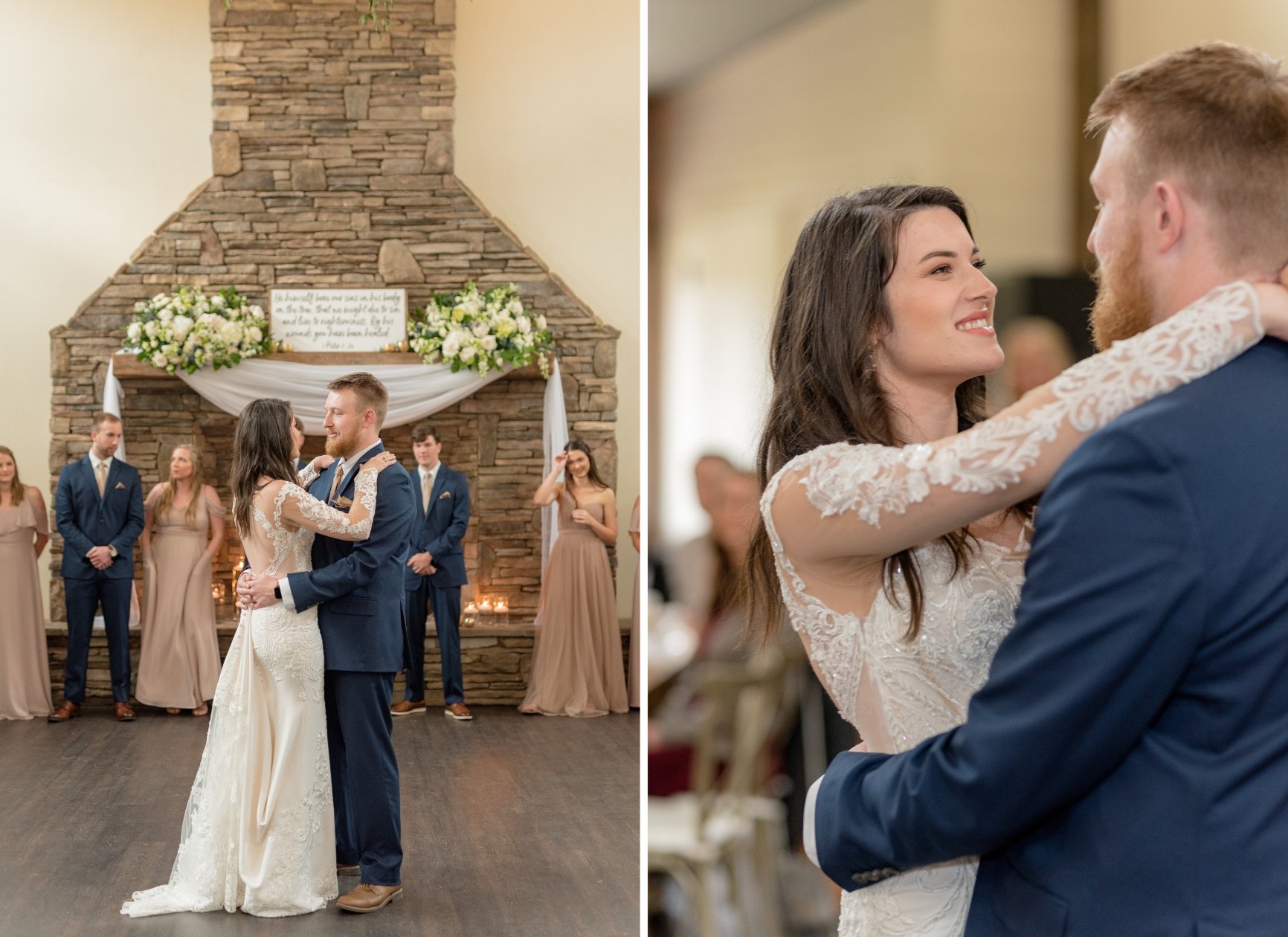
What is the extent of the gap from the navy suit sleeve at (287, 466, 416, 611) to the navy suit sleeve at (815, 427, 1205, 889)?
315 centimetres

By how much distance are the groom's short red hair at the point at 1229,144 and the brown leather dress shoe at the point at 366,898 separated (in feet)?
12.1

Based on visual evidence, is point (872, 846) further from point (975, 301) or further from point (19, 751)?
point (19, 751)

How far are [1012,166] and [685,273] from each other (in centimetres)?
76

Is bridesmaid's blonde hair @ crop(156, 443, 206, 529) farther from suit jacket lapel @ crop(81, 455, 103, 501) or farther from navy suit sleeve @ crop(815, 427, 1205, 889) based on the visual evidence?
navy suit sleeve @ crop(815, 427, 1205, 889)

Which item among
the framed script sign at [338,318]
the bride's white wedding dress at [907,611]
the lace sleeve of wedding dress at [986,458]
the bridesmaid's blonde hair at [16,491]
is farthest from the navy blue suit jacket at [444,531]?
the lace sleeve of wedding dress at [986,458]

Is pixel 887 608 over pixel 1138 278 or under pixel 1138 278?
under

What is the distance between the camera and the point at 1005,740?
38.6 inches

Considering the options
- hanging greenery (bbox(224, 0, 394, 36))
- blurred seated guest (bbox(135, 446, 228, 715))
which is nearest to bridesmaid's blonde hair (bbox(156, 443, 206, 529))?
blurred seated guest (bbox(135, 446, 228, 715))

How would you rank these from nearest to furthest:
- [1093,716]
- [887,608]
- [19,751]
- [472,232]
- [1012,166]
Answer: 1. [1093,716]
2. [887,608]
3. [1012,166]
4. [19,751]
5. [472,232]

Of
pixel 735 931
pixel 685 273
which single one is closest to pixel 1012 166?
pixel 685 273

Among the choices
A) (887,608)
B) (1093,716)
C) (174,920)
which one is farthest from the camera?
(174,920)

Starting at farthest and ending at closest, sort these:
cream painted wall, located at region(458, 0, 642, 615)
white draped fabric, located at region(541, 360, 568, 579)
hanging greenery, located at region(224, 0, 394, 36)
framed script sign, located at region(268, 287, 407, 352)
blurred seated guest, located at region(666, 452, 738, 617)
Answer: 1. cream painted wall, located at region(458, 0, 642, 615)
2. framed script sign, located at region(268, 287, 407, 352)
3. hanging greenery, located at region(224, 0, 394, 36)
4. white draped fabric, located at region(541, 360, 568, 579)
5. blurred seated guest, located at region(666, 452, 738, 617)

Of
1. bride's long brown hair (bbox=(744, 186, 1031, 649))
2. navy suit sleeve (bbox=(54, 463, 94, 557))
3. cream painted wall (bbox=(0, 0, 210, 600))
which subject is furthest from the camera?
cream painted wall (bbox=(0, 0, 210, 600))

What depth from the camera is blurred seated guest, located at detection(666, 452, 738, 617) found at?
2688mm
